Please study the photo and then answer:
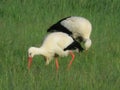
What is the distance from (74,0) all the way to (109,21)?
123cm

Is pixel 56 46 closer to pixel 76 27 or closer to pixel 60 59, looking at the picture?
pixel 60 59

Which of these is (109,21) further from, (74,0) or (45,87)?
(45,87)

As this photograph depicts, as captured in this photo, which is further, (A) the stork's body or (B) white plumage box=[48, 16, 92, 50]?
(B) white plumage box=[48, 16, 92, 50]

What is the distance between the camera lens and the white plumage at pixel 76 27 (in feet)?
31.0


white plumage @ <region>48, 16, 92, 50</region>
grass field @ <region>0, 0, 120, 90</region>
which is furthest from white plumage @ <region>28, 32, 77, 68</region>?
white plumage @ <region>48, 16, 92, 50</region>

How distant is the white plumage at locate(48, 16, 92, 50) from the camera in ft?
31.0

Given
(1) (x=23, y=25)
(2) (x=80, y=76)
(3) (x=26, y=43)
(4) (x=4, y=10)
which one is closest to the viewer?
(2) (x=80, y=76)

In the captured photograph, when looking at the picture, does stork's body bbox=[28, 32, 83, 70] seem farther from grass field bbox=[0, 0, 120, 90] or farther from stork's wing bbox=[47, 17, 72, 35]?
stork's wing bbox=[47, 17, 72, 35]

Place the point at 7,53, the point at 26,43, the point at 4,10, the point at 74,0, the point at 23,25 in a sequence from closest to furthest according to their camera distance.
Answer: the point at 7,53
the point at 26,43
the point at 23,25
the point at 4,10
the point at 74,0

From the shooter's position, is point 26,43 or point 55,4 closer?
point 26,43

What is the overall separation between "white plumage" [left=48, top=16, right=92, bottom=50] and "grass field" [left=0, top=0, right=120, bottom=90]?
0.60 feet

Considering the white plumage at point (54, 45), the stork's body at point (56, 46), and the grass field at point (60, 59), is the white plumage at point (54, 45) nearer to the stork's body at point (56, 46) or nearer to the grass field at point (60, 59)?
the stork's body at point (56, 46)

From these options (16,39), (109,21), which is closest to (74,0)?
(109,21)

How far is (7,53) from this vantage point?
792 centimetres
